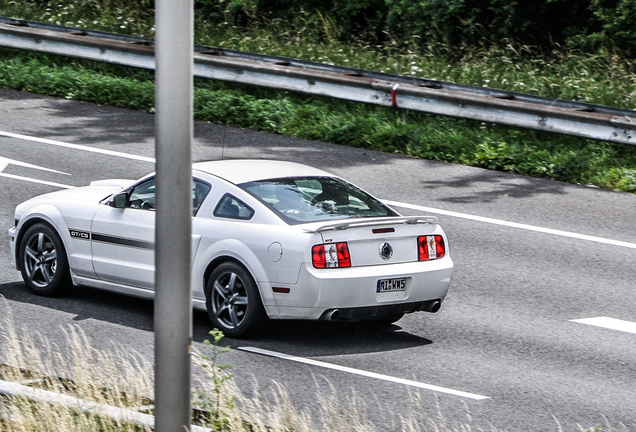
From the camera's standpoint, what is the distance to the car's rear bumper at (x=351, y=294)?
868 centimetres

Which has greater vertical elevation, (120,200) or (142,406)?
(120,200)

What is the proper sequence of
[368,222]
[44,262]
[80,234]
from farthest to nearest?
[44,262] < [80,234] < [368,222]

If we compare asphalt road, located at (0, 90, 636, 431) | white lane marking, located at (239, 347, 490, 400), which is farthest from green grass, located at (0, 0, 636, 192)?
white lane marking, located at (239, 347, 490, 400)

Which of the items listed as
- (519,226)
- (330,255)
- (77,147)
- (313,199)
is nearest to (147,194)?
(313,199)

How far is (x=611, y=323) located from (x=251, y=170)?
3674 mm

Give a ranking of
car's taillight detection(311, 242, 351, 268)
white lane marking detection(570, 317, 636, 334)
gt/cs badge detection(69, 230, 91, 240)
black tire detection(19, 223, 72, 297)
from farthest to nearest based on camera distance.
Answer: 1. black tire detection(19, 223, 72, 297)
2. gt/cs badge detection(69, 230, 91, 240)
3. white lane marking detection(570, 317, 636, 334)
4. car's taillight detection(311, 242, 351, 268)

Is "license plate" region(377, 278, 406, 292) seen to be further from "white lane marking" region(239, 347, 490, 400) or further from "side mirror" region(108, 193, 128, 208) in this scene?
"side mirror" region(108, 193, 128, 208)

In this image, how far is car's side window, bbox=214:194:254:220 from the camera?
9234 millimetres

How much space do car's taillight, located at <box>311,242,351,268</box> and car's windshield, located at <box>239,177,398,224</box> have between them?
38 centimetres

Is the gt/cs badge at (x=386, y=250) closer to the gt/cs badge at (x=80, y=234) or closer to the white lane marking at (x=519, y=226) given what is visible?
the gt/cs badge at (x=80, y=234)

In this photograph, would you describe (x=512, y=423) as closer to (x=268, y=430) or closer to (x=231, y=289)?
Answer: (x=268, y=430)

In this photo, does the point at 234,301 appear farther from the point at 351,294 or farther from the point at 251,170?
the point at 251,170

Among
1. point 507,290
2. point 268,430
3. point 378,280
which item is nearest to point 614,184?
point 507,290

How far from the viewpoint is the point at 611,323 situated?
9930 millimetres
